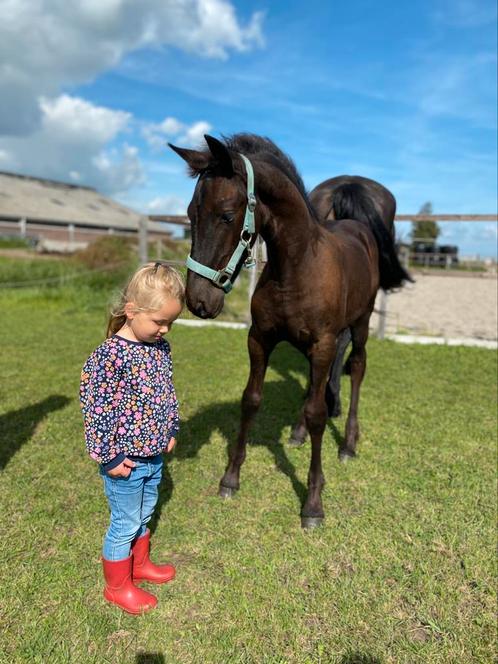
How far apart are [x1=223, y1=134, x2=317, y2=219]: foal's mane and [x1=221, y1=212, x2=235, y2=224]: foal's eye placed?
43 centimetres

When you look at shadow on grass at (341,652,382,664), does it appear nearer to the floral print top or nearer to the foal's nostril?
the floral print top

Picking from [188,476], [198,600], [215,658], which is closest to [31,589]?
[198,600]

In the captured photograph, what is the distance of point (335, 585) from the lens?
228 centimetres

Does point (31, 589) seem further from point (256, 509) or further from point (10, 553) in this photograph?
point (256, 509)

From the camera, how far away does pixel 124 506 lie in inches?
81.4

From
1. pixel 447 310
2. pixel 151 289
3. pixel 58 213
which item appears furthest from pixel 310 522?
pixel 58 213

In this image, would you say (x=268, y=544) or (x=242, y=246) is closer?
(x=242, y=246)

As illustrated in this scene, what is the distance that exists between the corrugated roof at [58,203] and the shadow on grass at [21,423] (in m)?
25.5

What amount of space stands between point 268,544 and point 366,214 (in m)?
3.00

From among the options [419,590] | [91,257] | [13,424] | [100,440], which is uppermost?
[91,257]

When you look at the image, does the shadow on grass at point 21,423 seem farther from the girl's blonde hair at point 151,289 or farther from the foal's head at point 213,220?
the foal's head at point 213,220

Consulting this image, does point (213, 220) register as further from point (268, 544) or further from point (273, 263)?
point (268, 544)

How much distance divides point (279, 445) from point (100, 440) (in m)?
2.21

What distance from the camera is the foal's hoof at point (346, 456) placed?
3673 millimetres
